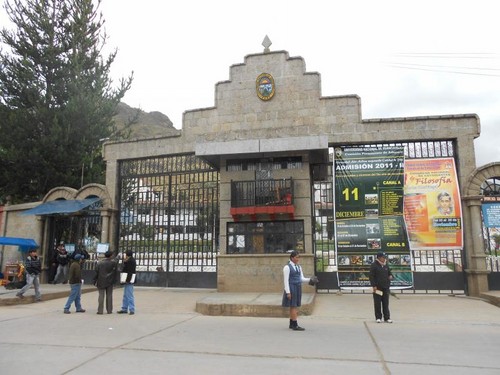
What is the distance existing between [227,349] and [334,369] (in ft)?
5.85

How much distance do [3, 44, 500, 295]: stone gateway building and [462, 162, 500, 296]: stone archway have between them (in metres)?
0.03

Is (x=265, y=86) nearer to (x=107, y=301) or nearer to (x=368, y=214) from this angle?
(x=368, y=214)

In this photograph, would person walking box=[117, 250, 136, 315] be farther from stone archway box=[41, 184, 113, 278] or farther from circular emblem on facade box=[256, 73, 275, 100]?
circular emblem on facade box=[256, 73, 275, 100]

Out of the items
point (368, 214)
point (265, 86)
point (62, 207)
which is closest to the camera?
point (368, 214)

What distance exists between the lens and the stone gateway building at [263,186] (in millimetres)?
12305

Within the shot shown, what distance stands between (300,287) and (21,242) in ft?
40.2

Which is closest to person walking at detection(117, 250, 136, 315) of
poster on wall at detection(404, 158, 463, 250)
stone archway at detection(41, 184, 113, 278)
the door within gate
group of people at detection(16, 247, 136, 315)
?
group of people at detection(16, 247, 136, 315)

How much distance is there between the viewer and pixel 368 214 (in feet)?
41.7

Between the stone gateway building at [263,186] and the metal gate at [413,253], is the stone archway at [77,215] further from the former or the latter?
the metal gate at [413,253]

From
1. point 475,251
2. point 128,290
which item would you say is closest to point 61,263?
point 128,290

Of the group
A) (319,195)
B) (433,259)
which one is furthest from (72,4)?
(433,259)

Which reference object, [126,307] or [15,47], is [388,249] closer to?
[126,307]


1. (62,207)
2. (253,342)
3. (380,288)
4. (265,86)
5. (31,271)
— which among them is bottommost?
(253,342)

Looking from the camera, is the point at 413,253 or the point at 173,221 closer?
the point at 413,253
